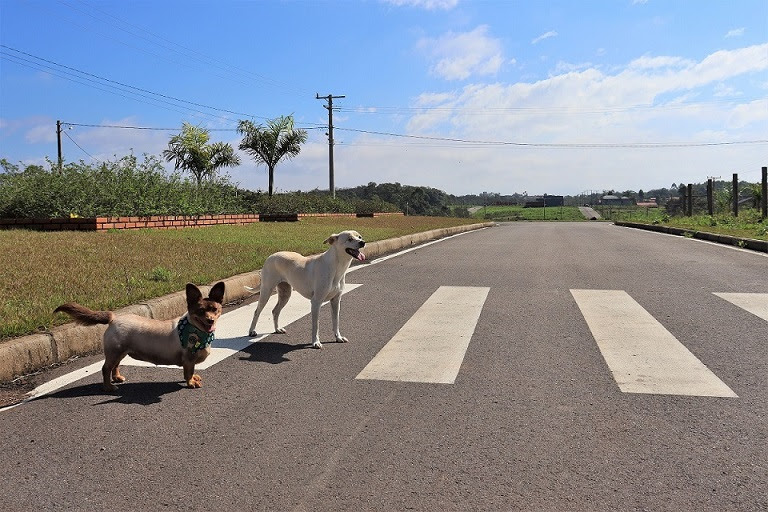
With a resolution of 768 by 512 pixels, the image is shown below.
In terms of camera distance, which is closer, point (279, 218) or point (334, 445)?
point (334, 445)

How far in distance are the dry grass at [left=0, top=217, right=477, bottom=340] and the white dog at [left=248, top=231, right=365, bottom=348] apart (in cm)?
143

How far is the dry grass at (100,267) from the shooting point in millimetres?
5199

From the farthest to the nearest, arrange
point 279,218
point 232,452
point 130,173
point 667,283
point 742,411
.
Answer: point 279,218 → point 130,173 → point 667,283 → point 742,411 → point 232,452

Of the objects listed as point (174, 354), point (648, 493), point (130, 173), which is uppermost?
point (130, 173)

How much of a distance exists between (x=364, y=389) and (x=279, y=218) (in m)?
19.1

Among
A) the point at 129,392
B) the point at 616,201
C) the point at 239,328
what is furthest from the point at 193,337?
the point at 616,201

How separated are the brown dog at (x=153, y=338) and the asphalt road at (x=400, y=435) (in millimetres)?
211

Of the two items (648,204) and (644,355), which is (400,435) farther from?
(648,204)

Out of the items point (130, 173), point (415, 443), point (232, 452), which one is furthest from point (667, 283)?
point (130, 173)

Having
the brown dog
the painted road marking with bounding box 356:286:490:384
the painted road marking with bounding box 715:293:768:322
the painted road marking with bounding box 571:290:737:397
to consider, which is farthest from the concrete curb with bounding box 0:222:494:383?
the painted road marking with bounding box 715:293:768:322

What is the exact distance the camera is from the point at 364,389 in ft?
12.6

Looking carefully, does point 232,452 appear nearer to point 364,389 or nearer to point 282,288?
point 364,389

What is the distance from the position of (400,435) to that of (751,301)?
17.9 feet

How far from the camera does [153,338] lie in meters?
3.78
